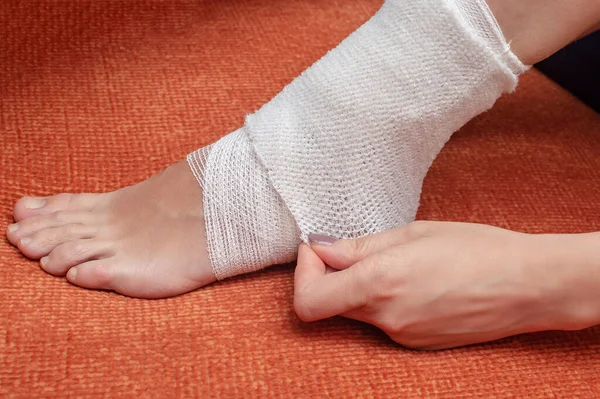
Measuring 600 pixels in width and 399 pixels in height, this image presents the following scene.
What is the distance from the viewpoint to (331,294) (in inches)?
27.2

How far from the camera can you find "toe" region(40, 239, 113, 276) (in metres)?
0.77

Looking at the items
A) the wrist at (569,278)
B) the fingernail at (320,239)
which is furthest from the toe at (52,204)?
the wrist at (569,278)

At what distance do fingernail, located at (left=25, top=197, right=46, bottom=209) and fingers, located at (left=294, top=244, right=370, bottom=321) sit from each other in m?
0.33

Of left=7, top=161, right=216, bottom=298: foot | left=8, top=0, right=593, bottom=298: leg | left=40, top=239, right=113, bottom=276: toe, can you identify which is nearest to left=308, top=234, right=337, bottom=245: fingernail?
left=8, top=0, right=593, bottom=298: leg

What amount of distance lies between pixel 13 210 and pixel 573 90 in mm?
851

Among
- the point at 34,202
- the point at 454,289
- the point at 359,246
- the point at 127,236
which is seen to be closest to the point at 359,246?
the point at 359,246

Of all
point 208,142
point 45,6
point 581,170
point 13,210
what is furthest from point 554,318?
point 45,6

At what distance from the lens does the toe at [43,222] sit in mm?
789

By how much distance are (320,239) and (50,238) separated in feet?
0.99

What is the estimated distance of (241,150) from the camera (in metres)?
0.80

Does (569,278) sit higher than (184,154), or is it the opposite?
(569,278)

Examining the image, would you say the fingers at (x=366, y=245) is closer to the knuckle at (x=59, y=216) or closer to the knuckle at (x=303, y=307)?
the knuckle at (x=303, y=307)

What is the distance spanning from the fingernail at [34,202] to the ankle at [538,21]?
1.82ft

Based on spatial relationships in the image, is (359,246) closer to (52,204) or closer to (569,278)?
(569,278)
